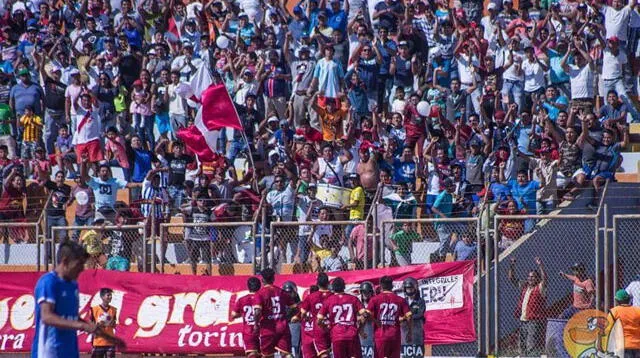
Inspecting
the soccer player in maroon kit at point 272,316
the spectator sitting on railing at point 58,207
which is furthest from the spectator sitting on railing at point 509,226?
the spectator sitting on railing at point 58,207

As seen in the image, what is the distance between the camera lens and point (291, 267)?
21.2 meters

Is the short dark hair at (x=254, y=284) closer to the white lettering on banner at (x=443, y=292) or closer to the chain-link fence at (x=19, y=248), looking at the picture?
the white lettering on banner at (x=443, y=292)

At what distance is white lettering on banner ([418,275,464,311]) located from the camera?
19.8m

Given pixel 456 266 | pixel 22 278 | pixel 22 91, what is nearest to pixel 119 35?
pixel 22 91

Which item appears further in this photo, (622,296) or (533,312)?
(533,312)

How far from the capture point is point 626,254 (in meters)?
19.0

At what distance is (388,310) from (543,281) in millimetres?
2728

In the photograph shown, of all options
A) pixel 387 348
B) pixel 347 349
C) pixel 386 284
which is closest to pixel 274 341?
pixel 347 349

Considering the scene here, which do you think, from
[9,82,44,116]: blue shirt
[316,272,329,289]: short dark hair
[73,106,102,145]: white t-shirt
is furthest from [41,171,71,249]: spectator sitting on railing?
[316,272,329,289]: short dark hair

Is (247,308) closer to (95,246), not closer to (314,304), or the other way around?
(314,304)

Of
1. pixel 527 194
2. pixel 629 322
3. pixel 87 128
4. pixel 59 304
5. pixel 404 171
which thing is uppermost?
pixel 87 128

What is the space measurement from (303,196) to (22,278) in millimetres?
4668

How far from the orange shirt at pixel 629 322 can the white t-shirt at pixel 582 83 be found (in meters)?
6.99

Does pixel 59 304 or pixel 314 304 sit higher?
pixel 59 304
